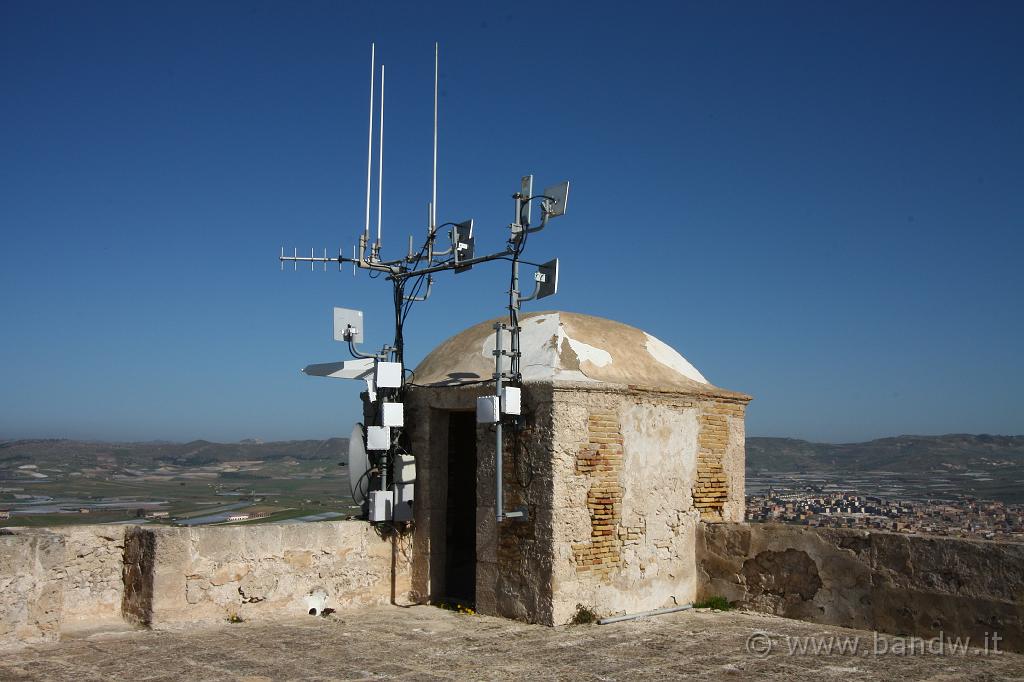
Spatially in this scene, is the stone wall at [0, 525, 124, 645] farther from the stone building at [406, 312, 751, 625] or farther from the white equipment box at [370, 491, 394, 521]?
the stone building at [406, 312, 751, 625]

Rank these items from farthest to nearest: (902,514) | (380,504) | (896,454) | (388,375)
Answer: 1. (896,454)
2. (902,514)
3. (388,375)
4. (380,504)

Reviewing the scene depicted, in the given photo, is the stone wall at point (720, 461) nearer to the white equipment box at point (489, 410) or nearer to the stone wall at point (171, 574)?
the white equipment box at point (489, 410)

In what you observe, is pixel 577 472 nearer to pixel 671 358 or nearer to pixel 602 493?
pixel 602 493

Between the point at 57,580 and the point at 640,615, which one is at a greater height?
the point at 57,580

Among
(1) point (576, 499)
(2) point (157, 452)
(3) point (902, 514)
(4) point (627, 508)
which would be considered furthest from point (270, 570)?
(2) point (157, 452)

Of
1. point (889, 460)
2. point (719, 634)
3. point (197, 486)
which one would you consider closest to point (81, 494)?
point (197, 486)

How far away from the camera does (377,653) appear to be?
7184 millimetres

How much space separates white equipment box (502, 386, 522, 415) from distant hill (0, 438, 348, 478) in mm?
29769

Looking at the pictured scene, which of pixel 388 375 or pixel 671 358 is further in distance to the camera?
pixel 671 358

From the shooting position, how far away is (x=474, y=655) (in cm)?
713

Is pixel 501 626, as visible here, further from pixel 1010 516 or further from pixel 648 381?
pixel 1010 516

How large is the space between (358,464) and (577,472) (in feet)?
8.72

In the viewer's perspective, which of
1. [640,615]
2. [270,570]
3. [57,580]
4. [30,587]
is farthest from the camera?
[640,615]

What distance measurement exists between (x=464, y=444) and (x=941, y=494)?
12.3m
